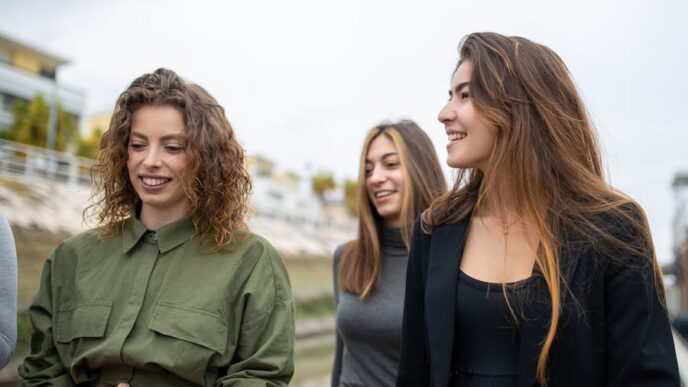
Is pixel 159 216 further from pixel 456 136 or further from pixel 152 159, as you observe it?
pixel 456 136

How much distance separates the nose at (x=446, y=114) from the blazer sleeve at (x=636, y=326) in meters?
0.54

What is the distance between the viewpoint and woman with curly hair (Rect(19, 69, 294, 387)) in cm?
184

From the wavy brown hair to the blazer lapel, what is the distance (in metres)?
0.67

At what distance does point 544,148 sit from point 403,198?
135 cm

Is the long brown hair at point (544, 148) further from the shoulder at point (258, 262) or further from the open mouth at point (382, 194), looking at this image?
the open mouth at point (382, 194)

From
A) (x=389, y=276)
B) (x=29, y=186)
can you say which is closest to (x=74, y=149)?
(x=29, y=186)

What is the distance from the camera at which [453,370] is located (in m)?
1.70

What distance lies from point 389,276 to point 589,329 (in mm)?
1496

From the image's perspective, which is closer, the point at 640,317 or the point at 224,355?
the point at 640,317

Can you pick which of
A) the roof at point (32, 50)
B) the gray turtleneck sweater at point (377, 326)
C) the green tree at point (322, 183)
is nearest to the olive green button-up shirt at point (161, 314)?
the gray turtleneck sweater at point (377, 326)

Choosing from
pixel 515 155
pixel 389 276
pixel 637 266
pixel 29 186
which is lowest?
pixel 29 186

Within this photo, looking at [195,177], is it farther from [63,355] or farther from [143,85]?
[63,355]

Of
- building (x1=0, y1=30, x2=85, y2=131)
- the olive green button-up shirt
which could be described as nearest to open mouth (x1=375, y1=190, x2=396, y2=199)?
the olive green button-up shirt

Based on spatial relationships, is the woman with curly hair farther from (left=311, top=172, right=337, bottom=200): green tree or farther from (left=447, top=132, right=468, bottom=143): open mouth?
(left=311, top=172, right=337, bottom=200): green tree
